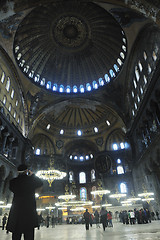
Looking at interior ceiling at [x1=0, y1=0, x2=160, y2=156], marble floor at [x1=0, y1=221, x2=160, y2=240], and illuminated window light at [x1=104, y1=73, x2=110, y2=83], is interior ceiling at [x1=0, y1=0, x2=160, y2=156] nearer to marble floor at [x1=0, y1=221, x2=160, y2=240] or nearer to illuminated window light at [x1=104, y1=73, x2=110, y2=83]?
illuminated window light at [x1=104, y1=73, x2=110, y2=83]

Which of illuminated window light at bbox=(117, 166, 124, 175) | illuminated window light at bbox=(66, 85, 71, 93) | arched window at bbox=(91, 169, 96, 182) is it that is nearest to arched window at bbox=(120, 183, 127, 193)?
illuminated window light at bbox=(117, 166, 124, 175)

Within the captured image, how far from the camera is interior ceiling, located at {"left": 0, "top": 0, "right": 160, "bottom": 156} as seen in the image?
19.5 m

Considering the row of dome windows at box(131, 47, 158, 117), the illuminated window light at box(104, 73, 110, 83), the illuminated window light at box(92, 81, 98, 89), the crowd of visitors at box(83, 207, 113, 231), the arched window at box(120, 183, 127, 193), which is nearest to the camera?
the crowd of visitors at box(83, 207, 113, 231)

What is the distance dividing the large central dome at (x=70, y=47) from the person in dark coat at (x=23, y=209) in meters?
20.3

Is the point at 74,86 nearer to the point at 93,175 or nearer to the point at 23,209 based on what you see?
the point at 93,175

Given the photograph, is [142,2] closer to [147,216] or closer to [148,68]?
[148,68]

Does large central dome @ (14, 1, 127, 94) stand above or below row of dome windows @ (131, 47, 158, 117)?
above

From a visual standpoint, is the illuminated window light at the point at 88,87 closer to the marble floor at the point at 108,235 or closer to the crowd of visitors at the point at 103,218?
the crowd of visitors at the point at 103,218

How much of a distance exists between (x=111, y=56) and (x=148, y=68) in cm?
920

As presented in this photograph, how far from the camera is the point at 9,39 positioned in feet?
58.2

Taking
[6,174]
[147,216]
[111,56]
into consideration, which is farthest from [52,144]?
[147,216]

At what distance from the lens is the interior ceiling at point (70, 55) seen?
770 inches

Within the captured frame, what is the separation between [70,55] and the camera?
25625 millimetres

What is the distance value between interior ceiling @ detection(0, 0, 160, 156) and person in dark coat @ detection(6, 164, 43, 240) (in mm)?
17187
